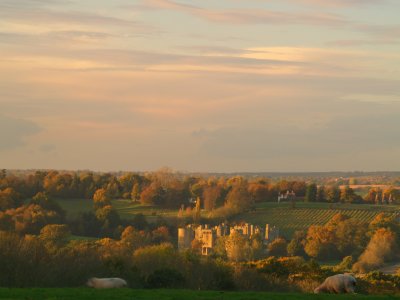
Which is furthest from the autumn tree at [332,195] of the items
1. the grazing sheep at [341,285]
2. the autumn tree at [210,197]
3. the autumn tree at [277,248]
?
the grazing sheep at [341,285]

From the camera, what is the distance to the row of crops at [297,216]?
133 m

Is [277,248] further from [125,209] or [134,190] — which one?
[134,190]

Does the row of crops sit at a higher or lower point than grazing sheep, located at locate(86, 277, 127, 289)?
lower

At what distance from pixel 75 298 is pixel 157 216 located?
115254mm

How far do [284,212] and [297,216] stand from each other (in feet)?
10.2

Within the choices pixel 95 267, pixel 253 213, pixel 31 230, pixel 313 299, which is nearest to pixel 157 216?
pixel 253 213

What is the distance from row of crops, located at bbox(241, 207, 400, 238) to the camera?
133 m

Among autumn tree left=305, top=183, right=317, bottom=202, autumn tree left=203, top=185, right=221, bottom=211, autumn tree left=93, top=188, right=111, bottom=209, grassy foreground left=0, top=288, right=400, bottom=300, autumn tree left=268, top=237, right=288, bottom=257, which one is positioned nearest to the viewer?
grassy foreground left=0, top=288, right=400, bottom=300

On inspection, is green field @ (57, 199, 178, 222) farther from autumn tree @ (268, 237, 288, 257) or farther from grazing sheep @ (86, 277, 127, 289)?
grazing sheep @ (86, 277, 127, 289)

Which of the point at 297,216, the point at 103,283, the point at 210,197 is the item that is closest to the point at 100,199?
the point at 210,197

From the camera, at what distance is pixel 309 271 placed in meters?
49.3

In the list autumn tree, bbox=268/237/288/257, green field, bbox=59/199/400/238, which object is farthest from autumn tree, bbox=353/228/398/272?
green field, bbox=59/199/400/238

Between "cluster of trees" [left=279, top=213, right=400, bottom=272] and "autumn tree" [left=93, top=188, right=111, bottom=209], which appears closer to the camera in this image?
"cluster of trees" [left=279, top=213, right=400, bottom=272]

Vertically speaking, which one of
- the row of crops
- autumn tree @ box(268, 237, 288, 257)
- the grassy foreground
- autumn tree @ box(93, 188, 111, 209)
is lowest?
autumn tree @ box(268, 237, 288, 257)
